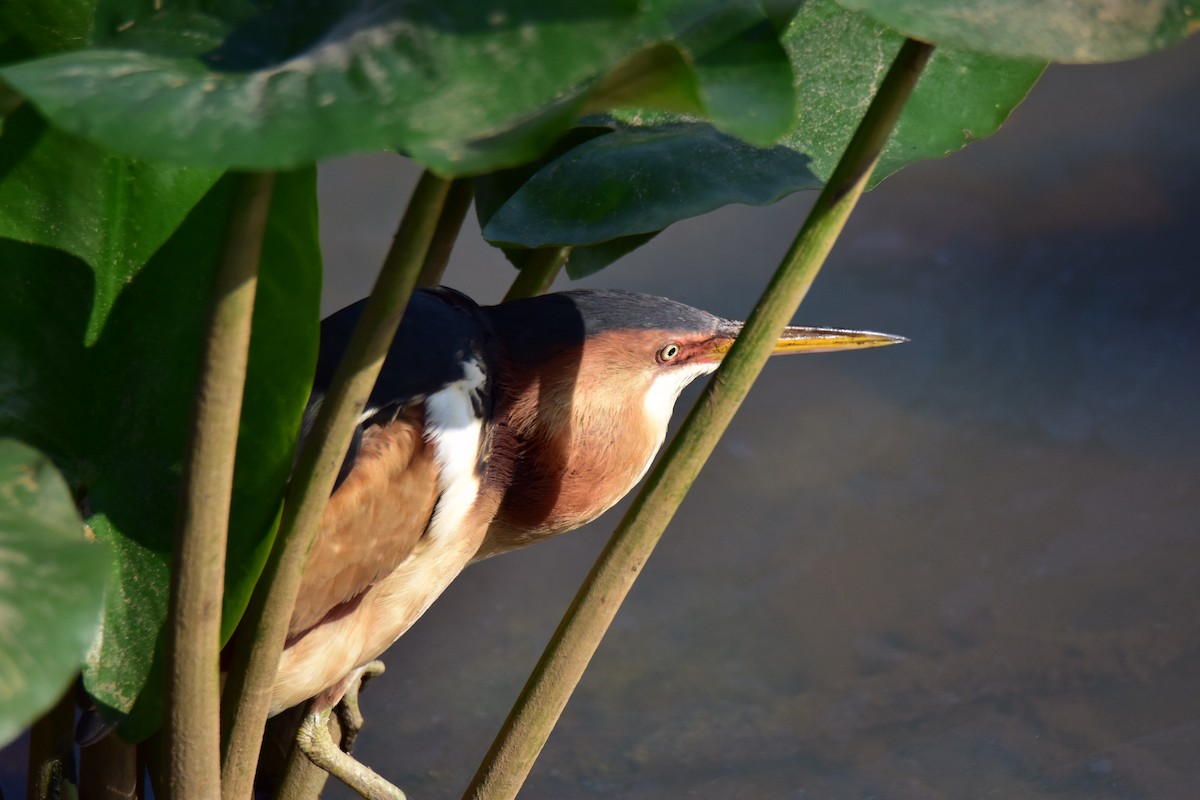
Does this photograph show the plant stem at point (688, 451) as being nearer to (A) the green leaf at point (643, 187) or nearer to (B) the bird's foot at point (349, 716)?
(A) the green leaf at point (643, 187)

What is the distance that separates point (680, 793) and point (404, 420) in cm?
74

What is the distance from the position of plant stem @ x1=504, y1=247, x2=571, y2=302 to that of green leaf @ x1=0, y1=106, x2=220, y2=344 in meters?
Result: 0.52

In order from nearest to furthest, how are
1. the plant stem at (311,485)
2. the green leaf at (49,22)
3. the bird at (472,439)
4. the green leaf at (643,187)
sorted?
the plant stem at (311,485)
the green leaf at (49,22)
the green leaf at (643,187)
the bird at (472,439)

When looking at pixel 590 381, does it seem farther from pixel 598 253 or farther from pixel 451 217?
pixel 451 217

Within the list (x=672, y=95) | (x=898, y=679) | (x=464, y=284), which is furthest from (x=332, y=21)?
(x=464, y=284)

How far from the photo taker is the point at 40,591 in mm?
542

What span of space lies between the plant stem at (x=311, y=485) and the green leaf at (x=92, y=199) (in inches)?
7.7

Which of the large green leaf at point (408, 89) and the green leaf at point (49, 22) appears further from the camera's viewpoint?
the green leaf at point (49, 22)

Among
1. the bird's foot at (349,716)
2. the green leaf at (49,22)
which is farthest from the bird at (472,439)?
the green leaf at (49,22)

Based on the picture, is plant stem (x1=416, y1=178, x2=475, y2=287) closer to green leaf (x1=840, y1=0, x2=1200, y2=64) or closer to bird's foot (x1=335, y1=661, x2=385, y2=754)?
green leaf (x1=840, y1=0, x2=1200, y2=64)

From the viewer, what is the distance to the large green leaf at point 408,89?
1.60 feet

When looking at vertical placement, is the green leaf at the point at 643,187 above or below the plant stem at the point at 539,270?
above

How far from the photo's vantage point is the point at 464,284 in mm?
2586

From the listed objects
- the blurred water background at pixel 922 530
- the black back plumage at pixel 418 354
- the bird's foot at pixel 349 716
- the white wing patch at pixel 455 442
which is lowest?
the blurred water background at pixel 922 530
